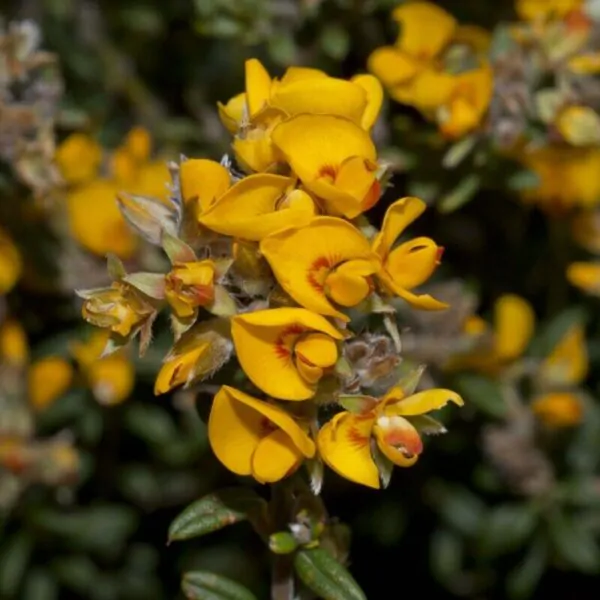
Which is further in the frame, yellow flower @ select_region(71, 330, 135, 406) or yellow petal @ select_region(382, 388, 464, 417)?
yellow flower @ select_region(71, 330, 135, 406)

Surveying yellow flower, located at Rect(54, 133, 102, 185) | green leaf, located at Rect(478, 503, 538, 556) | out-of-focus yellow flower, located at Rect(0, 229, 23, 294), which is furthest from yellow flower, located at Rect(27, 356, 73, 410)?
green leaf, located at Rect(478, 503, 538, 556)

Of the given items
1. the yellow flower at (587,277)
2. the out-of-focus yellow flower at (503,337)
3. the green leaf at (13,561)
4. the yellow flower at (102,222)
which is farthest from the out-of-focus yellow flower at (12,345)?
the yellow flower at (587,277)

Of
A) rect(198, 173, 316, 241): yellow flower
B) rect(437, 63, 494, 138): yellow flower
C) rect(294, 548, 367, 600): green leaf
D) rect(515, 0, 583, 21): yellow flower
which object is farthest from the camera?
rect(515, 0, 583, 21): yellow flower

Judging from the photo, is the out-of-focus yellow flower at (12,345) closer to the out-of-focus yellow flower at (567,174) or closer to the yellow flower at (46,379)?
the yellow flower at (46,379)

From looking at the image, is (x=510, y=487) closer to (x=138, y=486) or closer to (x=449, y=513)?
(x=449, y=513)

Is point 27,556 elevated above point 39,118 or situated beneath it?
situated beneath

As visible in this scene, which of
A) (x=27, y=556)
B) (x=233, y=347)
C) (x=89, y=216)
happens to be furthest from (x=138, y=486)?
(x=233, y=347)

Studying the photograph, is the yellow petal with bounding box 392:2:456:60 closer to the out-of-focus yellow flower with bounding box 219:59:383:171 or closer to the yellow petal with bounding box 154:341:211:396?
the out-of-focus yellow flower with bounding box 219:59:383:171
